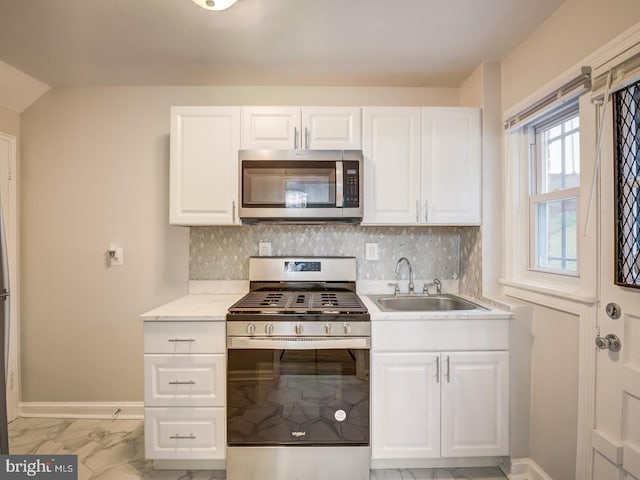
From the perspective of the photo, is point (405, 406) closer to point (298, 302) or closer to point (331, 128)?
point (298, 302)

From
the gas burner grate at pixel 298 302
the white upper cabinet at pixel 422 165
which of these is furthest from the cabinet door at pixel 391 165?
the gas burner grate at pixel 298 302

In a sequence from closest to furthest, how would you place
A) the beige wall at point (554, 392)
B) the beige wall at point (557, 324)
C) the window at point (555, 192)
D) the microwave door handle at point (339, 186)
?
the beige wall at point (557, 324), the beige wall at point (554, 392), the window at point (555, 192), the microwave door handle at point (339, 186)

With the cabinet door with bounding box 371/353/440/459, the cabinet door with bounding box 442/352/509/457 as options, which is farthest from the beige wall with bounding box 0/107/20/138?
the cabinet door with bounding box 442/352/509/457

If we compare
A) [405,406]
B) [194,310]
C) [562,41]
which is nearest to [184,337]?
[194,310]

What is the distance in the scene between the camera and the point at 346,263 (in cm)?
229

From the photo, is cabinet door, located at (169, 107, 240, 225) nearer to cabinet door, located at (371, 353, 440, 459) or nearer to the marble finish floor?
cabinet door, located at (371, 353, 440, 459)

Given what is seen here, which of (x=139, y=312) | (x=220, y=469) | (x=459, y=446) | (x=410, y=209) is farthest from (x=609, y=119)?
(x=139, y=312)

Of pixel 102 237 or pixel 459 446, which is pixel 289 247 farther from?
pixel 459 446

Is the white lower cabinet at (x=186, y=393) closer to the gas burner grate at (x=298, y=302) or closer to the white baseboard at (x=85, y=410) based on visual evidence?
the gas burner grate at (x=298, y=302)

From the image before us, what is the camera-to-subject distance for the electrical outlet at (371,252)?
235 cm

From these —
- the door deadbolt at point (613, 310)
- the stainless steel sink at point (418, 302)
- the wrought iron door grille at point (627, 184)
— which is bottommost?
the stainless steel sink at point (418, 302)

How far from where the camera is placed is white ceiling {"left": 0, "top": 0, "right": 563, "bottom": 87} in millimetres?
1559

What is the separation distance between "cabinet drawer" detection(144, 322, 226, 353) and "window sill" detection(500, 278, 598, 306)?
164 centimetres

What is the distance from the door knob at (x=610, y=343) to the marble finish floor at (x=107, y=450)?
0.99m
